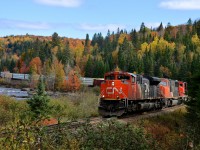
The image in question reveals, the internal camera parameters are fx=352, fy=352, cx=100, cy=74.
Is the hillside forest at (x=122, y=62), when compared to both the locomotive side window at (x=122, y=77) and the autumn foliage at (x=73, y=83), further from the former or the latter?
the locomotive side window at (x=122, y=77)

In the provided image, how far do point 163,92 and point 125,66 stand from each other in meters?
106

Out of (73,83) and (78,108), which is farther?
(73,83)

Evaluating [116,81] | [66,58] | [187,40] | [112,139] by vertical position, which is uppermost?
[187,40]

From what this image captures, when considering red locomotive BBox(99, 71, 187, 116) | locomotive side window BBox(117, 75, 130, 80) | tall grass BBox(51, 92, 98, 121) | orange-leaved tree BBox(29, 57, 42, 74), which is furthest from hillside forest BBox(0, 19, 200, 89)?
locomotive side window BBox(117, 75, 130, 80)

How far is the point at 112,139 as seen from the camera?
1089cm

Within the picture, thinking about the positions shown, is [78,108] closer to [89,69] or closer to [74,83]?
[74,83]

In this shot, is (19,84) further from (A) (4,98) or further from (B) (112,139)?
(B) (112,139)

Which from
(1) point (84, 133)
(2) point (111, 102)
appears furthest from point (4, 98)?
(1) point (84, 133)

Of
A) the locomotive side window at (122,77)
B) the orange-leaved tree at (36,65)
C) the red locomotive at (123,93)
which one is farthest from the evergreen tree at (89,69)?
the locomotive side window at (122,77)

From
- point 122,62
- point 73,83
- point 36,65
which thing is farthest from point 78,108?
point 36,65

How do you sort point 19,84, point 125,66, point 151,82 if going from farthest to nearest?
point 125,66, point 19,84, point 151,82

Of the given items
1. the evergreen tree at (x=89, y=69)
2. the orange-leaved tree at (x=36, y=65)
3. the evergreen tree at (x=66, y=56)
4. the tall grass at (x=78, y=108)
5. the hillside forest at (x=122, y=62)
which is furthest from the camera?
the evergreen tree at (x=66, y=56)

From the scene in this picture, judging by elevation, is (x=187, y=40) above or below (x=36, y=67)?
above

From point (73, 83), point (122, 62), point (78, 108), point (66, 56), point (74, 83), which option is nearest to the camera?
point (78, 108)
